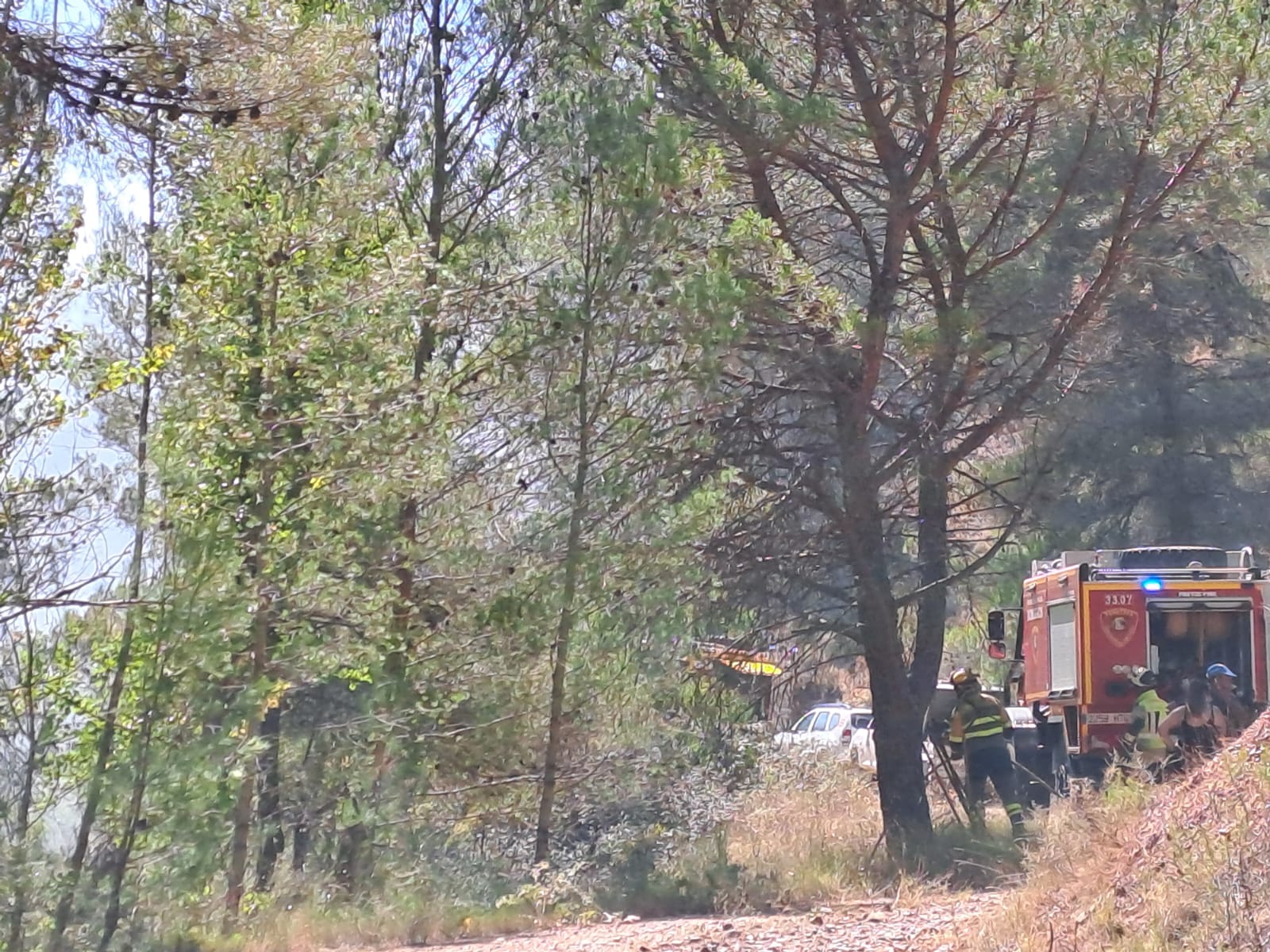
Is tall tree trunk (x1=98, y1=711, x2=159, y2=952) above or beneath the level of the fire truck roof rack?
beneath

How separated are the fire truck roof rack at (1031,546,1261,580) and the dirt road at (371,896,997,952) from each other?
609 centimetres

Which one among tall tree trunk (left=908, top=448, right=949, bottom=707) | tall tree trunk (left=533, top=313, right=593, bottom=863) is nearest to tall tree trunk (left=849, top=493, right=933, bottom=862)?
tall tree trunk (left=908, top=448, right=949, bottom=707)

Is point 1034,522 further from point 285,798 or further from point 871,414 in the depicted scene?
point 285,798

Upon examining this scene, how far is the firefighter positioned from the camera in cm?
1329

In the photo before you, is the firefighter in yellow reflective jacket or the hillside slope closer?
the hillside slope

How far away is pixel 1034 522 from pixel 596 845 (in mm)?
4957

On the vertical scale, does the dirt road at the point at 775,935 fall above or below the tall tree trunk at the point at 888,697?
below

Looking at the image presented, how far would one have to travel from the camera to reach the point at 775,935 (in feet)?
31.4

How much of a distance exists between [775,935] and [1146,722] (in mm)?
6241

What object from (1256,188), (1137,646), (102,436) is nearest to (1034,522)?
(1137,646)

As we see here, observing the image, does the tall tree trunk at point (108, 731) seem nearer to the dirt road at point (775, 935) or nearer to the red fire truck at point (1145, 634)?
the dirt road at point (775, 935)

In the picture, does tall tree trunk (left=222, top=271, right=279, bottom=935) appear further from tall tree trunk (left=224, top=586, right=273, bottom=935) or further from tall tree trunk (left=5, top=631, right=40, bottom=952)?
tall tree trunk (left=5, top=631, right=40, bottom=952)

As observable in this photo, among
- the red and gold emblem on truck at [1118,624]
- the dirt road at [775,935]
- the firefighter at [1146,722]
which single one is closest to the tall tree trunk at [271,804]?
the dirt road at [775,935]

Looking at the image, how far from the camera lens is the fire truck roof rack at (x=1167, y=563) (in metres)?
15.4
